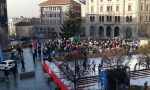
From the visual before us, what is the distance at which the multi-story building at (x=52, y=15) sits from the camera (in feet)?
348

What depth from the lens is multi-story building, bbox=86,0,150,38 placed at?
7931 centimetres

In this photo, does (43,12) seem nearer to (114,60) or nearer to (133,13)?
(133,13)

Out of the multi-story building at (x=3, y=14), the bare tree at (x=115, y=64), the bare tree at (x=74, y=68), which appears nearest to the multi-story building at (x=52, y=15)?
the multi-story building at (x=3, y=14)

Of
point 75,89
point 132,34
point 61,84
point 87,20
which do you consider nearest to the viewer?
point 75,89

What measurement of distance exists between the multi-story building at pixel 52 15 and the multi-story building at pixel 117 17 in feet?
52.5

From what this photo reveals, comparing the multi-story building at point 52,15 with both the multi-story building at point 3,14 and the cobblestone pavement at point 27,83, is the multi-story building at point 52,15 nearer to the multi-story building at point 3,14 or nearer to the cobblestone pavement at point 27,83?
the multi-story building at point 3,14

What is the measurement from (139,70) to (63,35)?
1737 inches

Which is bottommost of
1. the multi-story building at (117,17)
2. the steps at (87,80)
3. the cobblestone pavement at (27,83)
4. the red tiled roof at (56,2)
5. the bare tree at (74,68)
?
the cobblestone pavement at (27,83)

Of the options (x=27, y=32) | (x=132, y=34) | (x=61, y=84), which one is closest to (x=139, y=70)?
(x=61, y=84)

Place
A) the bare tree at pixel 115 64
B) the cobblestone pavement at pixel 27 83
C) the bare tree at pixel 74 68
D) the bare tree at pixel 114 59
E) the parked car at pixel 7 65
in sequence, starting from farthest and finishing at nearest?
the parked car at pixel 7 65 → the bare tree at pixel 114 59 → the cobblestone pavement at pixel 27 83 → the bare tree at pixel 74 68 → the bare tree at pixel 115 64

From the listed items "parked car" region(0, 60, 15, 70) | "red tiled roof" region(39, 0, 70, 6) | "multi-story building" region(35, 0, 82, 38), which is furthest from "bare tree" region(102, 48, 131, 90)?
"red tiled roof" region(39, 0, 70, 6)

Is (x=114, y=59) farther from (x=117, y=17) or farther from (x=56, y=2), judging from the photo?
(x=56, y=2)

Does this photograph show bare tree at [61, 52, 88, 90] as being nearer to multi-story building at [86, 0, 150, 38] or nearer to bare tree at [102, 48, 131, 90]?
bare tree at [102, 48, 131, 90]

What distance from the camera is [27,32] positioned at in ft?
460
